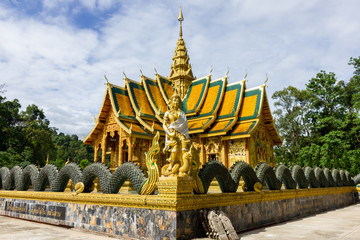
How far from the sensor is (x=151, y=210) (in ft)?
17.7

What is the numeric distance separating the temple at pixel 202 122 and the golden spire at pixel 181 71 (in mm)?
Result: 1469

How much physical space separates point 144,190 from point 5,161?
85.2 ft

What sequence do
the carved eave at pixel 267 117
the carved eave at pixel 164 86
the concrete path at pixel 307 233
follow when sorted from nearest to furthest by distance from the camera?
1. the concrete path at pixel 307 233
2. the carved eave at pixel 267 117
3. the carved eave at pixel 164 86

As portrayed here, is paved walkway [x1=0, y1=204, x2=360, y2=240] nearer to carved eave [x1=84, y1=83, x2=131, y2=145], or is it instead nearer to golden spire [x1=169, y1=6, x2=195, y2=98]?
carved eave [x1=84, y1=83, x2=131, y2=145]

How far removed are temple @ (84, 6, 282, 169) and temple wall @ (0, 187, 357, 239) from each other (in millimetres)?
6698

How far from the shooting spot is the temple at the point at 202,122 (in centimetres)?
1645

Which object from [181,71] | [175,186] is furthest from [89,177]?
[181,71]

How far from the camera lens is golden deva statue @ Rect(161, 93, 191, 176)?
5484mm

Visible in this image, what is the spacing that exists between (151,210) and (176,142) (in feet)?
4.58

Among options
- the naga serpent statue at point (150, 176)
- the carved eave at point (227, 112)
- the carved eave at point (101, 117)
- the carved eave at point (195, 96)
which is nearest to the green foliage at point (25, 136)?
the carved eave at point (101, 117)

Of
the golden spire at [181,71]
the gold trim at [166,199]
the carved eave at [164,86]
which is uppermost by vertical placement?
the golden spire at [181,71]

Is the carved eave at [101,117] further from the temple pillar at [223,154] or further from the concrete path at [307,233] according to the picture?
the concrete path at [307,233]

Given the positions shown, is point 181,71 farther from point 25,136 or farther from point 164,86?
point 25,136

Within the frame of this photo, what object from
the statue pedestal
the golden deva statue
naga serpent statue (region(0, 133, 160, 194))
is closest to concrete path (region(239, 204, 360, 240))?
the statue pedestal
